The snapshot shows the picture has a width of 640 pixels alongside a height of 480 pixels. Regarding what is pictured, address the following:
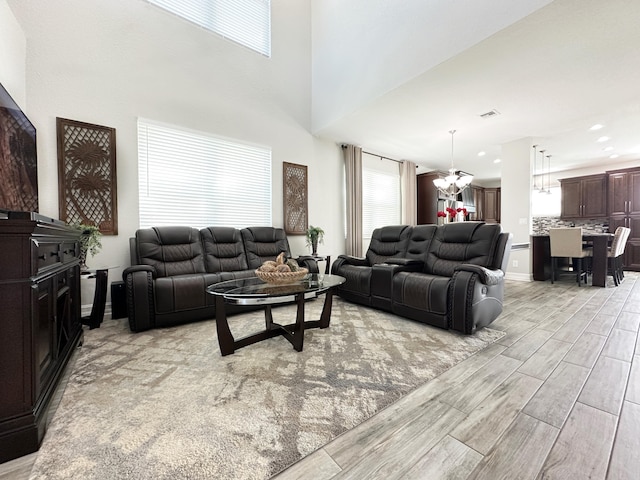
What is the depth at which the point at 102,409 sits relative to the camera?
1400 mm

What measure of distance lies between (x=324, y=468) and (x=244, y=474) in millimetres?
305

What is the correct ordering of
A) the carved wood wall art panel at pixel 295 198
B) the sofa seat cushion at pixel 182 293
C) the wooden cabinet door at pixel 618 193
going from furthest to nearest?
the wooden cabinet door at pixel 618 193 → the carved wood wall art panel at pixel 295 198 → the sofa seat cushion at pixel 182 293

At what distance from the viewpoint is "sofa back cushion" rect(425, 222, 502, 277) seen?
279cm

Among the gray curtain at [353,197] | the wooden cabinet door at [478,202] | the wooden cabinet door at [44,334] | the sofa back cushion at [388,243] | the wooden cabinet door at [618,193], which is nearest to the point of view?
the wooden cabinet door at [44,334]

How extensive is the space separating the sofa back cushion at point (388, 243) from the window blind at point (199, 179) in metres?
1.76

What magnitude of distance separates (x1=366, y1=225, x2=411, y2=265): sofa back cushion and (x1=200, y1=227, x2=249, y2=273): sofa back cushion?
5.89 feet

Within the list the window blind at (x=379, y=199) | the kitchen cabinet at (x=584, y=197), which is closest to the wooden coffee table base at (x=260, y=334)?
the window blind at (x=379, y=199)

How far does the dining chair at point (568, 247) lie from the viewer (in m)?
4.54

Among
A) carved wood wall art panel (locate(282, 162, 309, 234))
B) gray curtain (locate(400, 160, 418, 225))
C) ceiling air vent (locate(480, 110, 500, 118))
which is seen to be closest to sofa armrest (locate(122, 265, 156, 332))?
carved wood wall art panel (locate(282, 162, 309, 234))

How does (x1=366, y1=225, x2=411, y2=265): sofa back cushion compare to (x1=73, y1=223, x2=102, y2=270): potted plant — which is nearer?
(x1=73, y1=223, x2=102, y2=270): potted plant

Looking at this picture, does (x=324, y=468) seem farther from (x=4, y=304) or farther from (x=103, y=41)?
(x=103, y=41)

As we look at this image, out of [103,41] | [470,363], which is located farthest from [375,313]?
[103,41]

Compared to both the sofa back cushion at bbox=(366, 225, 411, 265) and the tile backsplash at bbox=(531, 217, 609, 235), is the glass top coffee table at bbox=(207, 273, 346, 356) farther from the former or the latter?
the tile backsplash at bbox=(531, 217, 609, 235)

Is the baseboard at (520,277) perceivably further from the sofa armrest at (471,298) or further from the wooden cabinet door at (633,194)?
the wooden cabinet door at (633,194)
